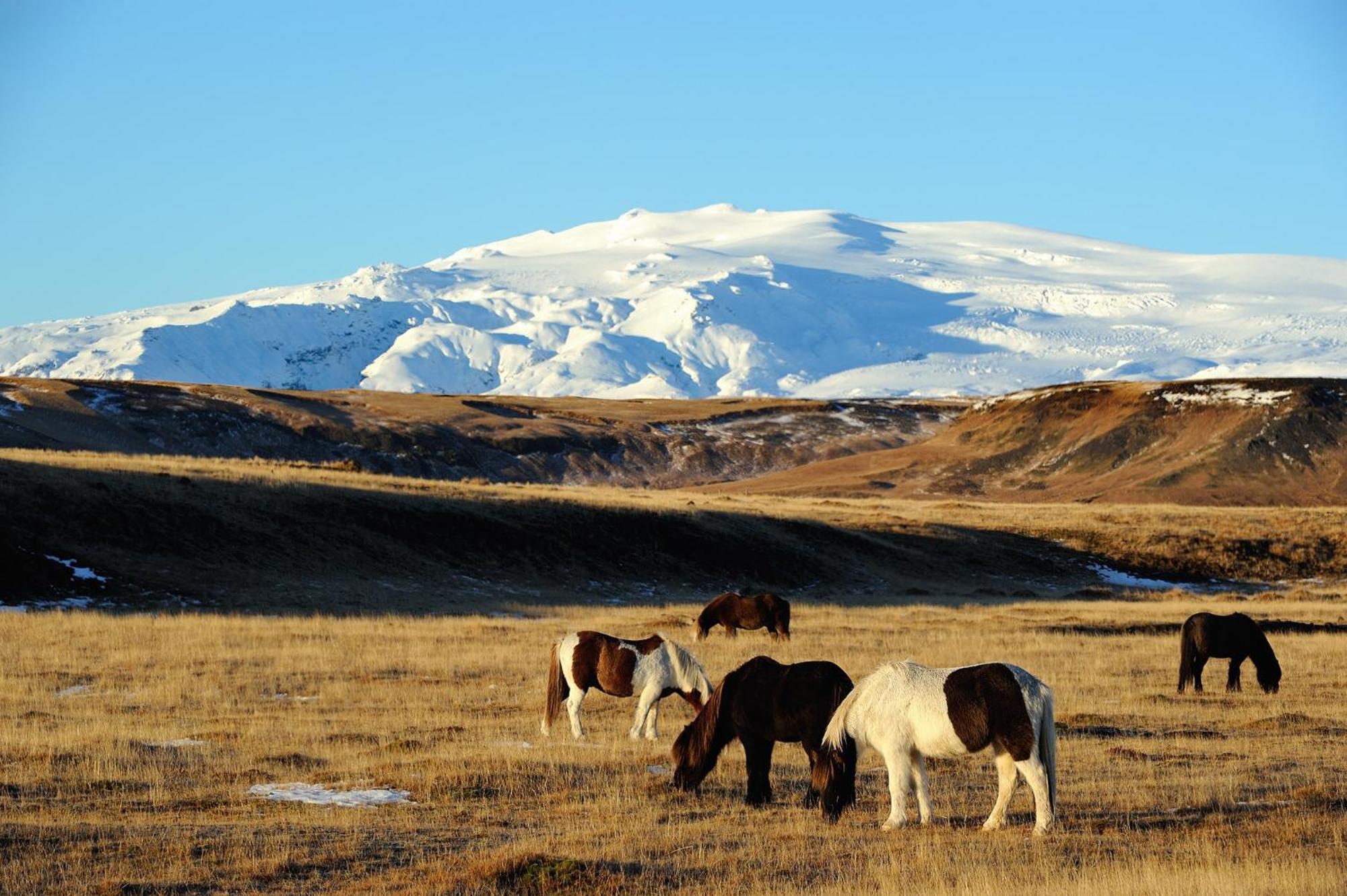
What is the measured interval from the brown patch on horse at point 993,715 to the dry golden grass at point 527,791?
855mm

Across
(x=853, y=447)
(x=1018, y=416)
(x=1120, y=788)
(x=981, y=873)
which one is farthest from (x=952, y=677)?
(x=853, y=447)

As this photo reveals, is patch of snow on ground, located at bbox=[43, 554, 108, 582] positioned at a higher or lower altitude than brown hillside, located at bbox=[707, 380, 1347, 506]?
lower

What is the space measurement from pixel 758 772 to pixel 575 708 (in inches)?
195

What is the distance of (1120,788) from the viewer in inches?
638

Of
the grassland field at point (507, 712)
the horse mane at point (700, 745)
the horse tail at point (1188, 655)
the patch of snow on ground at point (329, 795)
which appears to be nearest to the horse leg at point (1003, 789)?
the grassland field at point (507, 712)

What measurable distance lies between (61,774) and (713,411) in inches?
6863

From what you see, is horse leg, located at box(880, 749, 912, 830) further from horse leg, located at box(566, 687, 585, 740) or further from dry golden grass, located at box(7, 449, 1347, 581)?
dry golden grass, located at box(7, 449, 1347, 581)

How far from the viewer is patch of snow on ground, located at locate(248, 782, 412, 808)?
15.3 m

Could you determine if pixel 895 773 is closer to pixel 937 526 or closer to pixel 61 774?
pixel 61 774

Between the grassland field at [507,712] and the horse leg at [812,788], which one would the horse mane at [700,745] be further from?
the horse leg at [812,788]

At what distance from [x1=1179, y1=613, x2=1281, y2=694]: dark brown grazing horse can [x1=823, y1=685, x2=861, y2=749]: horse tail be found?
560 inches

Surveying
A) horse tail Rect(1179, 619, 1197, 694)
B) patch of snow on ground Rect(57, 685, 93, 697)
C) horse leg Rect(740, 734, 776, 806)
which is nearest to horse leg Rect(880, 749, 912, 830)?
horse leg Rect(740, 734, 776, 806)

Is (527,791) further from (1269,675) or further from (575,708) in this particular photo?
(1269,675)

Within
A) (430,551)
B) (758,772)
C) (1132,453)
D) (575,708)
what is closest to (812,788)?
(758,772)
